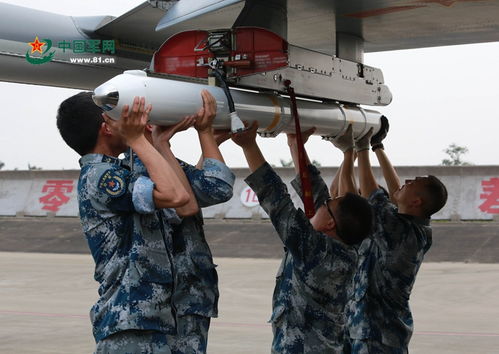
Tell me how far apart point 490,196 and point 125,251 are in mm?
19993

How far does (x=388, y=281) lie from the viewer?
15.9 feet

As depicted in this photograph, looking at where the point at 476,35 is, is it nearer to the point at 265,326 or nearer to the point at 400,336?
the point at 400,336

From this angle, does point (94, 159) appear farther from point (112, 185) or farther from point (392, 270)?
point (392, 270)

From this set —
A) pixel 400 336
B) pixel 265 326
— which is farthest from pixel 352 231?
pixel 265 326

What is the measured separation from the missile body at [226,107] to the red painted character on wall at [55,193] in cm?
2219

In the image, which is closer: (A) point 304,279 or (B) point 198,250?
(B) point 198,250

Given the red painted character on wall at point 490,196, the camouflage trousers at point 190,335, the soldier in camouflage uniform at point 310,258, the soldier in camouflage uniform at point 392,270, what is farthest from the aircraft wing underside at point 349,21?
the red painted character on wall at point 490,196

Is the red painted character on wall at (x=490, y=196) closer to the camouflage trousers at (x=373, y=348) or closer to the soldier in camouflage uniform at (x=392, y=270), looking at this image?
the soldier in camouflage uniform at (x=392, y=270)

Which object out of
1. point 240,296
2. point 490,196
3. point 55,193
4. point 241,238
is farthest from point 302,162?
point 55,193

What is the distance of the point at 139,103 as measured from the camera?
3281 mm

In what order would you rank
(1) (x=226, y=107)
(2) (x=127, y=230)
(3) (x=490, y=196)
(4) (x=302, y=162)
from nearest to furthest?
(2) (x=127, y=230) < (1) (x=226, y=107) < (4) (x=302, y=162) < (3) (x=490, y=196)

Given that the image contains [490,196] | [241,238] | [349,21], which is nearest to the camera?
[349,21]

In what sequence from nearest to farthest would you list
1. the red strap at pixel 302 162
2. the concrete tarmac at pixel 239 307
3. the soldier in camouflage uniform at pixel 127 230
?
the soldier in camouflage uniform at pixel 127 230 → the red strap at pixel 302 162 → the concrete tarmac at pixel 239 307

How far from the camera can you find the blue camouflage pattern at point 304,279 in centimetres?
403
